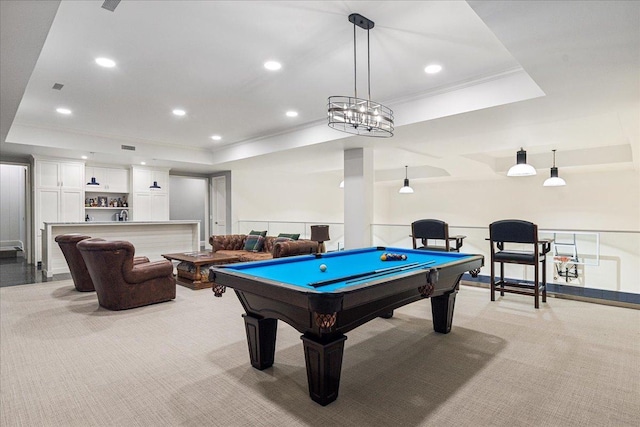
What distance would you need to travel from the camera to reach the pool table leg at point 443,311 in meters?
3.45

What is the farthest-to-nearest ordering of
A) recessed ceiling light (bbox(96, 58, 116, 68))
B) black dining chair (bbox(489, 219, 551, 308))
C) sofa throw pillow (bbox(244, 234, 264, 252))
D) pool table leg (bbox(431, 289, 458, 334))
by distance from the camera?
1. sofa throw pillow (bbox(244, 234, 264, 252))
2. black dining chair (bbox(489, 219, 551, 308))
3. recessed ceiling light (bbox(96, 58, 116, 68))
4. pool table leg (bbox(431, 289, 458, 334))

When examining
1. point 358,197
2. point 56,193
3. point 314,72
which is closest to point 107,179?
point 56,193

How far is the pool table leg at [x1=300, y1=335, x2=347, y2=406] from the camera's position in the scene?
216cm

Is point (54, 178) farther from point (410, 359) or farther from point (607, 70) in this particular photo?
point (607, 70)

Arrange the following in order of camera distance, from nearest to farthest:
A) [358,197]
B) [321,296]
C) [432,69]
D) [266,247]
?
[321,296] < [432,69] < [358,197] < [266,247]

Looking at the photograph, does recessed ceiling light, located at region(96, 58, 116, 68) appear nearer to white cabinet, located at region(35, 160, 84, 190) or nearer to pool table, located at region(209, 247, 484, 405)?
pool table, located at region(209, 247, 484, 405)

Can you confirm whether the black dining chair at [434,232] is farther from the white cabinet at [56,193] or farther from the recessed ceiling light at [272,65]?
the white cabinet at [56,193]

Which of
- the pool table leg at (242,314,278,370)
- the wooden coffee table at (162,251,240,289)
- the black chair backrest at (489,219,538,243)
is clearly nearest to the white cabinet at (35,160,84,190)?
the wooden coffee table at (162,251,240,289)

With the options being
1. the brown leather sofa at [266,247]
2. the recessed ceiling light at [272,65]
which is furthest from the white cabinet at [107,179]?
the recessed ceiling light at [272,65]

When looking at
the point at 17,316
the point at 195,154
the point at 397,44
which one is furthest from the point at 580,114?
the point at 195,154

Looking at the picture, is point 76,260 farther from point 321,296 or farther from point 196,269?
point 321,296

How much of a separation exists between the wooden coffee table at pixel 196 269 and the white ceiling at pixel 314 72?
2354 mm

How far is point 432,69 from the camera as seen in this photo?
3895 mm

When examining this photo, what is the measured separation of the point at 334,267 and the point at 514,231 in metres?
2.81
